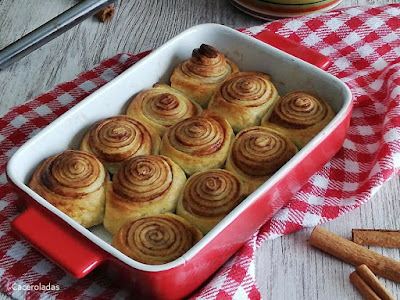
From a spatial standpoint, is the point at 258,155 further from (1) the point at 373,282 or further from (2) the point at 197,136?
(1) the point at 373,282

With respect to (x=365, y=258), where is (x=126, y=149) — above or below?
above

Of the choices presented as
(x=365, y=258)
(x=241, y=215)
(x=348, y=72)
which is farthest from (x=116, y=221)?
(x=348, y=72)

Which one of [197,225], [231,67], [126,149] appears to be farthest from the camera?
[231,67]

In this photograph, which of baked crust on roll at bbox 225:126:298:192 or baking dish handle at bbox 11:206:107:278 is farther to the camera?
baked crust on roll at bbox 225:126:298:192

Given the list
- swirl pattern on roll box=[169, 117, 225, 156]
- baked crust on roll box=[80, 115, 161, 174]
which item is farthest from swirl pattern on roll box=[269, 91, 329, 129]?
baked crust on roll box=[80, 115, 161, 174]

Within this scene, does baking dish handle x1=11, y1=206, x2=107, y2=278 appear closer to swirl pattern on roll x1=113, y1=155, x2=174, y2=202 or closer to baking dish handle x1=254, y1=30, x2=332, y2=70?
swirl pattern on roll x1=113, y1=155, x2=174, y2=202

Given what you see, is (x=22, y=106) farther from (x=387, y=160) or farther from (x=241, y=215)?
(x=387, y=160)

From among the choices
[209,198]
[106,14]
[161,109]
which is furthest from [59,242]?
[106,14]
